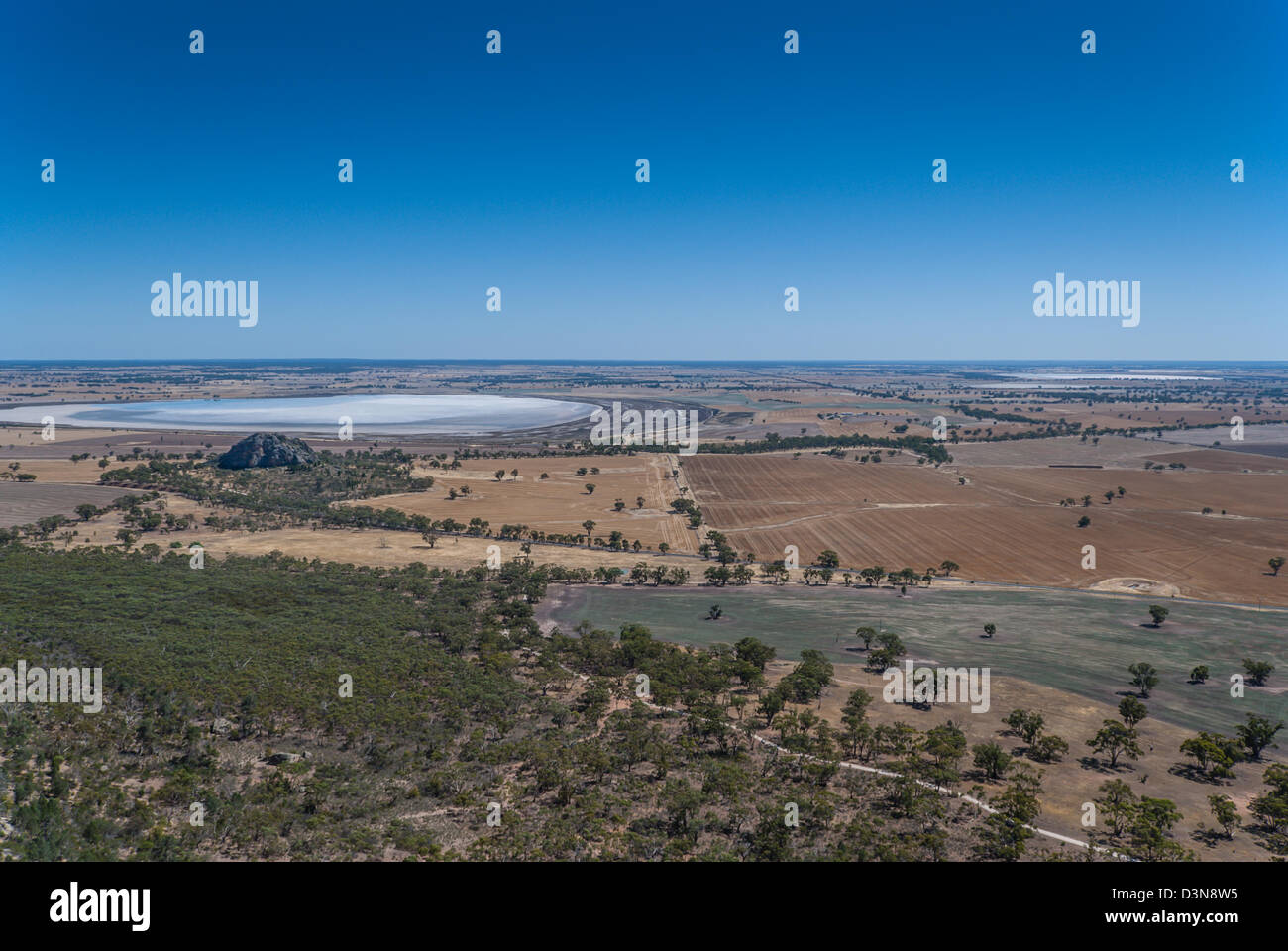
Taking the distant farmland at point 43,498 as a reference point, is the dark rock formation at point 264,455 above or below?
A: above

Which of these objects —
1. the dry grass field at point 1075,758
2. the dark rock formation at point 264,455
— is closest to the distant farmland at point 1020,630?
the dry grass field at point 1075,758

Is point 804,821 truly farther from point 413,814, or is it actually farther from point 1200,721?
point 1200,721

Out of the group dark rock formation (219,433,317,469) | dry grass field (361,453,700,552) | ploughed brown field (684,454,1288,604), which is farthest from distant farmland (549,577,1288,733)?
dark rock formation (219,433,317,469)

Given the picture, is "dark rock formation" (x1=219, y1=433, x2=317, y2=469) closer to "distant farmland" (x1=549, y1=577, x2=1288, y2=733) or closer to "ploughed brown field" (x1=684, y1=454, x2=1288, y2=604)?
"ploughed brown field" (x1=684, y1=454, x2=1288, y2=604)

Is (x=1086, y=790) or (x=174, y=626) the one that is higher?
(x=174, y=626)

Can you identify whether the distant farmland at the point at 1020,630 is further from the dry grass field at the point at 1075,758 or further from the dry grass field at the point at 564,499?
the dry grass field at the point at 564,499
